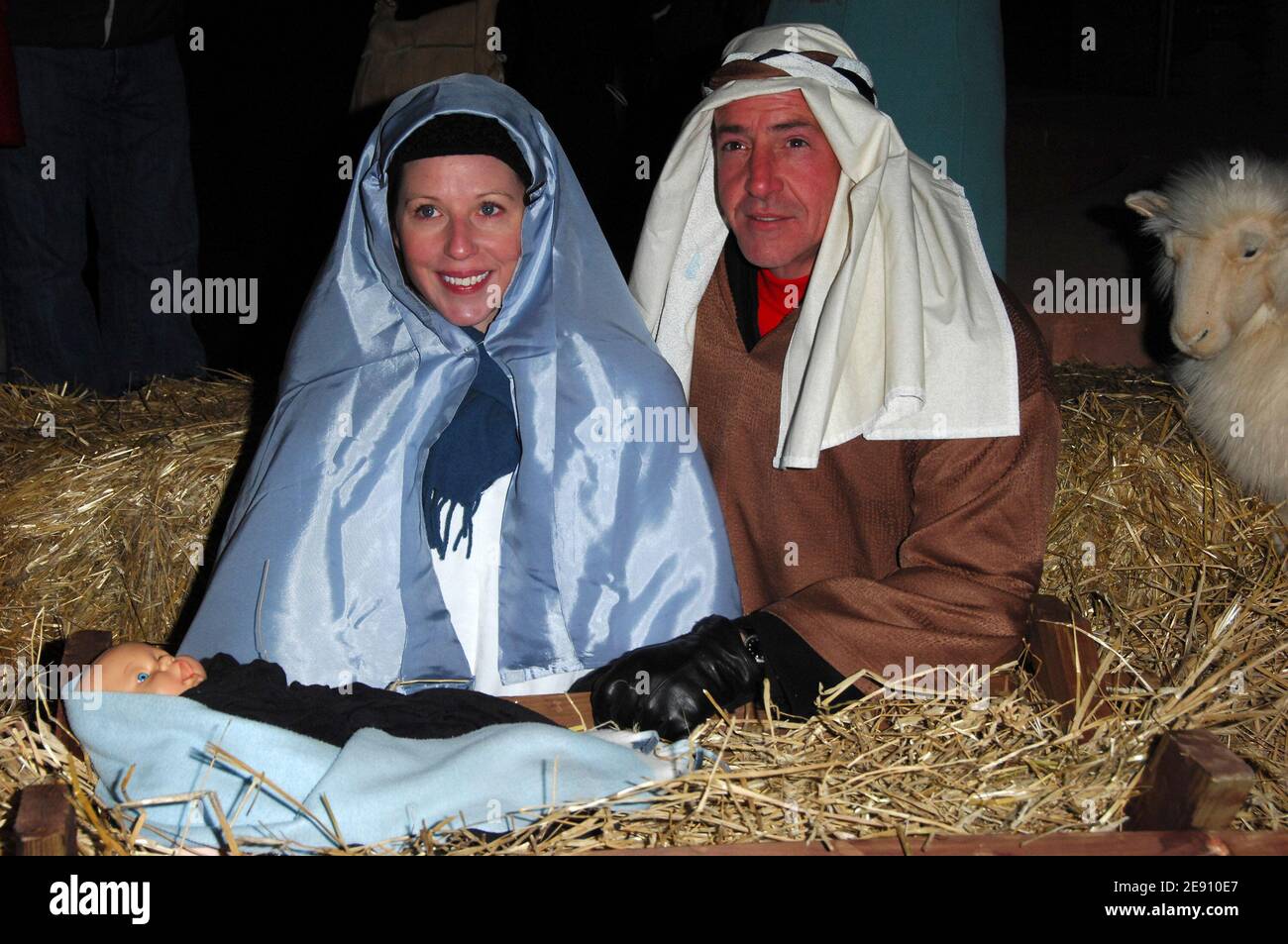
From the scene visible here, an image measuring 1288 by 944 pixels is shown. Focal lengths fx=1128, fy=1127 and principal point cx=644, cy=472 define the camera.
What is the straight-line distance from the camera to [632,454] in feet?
7.54

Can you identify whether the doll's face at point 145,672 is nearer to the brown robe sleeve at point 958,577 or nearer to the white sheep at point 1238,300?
the brown robe sleeve at point 958,577

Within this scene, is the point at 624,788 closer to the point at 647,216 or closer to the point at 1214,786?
the point at 1214,786

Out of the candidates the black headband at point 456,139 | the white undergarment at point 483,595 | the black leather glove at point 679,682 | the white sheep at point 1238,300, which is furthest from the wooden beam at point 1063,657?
the black headband at point 456,139

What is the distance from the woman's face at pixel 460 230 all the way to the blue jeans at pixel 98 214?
2332mm

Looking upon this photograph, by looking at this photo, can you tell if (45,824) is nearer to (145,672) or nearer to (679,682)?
(145,672)

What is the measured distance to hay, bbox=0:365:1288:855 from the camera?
1.64m

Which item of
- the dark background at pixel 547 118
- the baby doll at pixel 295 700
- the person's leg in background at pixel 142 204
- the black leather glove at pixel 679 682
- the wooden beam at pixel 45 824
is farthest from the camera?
the dark background at pixel 547 118

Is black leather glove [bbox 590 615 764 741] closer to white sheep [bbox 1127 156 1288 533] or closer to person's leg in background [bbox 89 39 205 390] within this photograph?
white sheep [bbox 1127 156 1288 533]

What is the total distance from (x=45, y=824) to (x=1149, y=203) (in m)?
3.07

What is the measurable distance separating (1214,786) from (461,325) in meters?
1.60

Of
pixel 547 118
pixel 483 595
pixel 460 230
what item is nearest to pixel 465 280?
pixel 460 230

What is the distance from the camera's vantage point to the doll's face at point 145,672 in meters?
1.78
